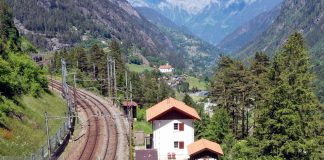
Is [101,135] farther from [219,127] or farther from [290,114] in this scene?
[290,114]

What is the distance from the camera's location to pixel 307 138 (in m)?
44.2

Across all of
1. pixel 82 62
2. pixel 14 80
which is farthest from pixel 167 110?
pixel 82 62

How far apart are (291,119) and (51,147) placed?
99.3 ft

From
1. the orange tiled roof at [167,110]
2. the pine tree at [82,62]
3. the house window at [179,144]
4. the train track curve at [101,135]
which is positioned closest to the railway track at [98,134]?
the train track curve at [101,135]

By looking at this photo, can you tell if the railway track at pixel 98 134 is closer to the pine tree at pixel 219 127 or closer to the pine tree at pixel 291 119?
the pine tree at pixel 219 127

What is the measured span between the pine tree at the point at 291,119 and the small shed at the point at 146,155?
49.3 ft

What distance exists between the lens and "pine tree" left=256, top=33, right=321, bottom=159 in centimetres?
4288

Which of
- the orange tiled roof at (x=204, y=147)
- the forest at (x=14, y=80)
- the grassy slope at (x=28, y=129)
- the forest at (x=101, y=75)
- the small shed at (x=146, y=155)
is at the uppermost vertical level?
the forest at (x=101, y=75)

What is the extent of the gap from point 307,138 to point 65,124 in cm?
3738

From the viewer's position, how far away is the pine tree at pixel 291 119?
4288cm

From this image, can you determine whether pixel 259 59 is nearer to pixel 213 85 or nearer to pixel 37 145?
pixel 213 85

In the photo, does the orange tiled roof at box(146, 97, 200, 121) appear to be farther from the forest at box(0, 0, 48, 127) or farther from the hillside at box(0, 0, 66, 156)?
the forest at box(0, 0, 48, 127)

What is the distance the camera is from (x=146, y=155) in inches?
2191

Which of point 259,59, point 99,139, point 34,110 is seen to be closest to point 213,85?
point 259,59
